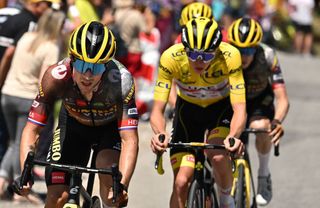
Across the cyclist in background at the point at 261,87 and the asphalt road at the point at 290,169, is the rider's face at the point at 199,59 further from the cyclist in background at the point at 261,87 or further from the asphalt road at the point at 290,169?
the asphalt road at the point at 290,169

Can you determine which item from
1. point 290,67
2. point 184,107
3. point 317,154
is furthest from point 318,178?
point 290,67

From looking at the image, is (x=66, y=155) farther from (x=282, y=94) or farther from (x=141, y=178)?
(x=141, y=178)

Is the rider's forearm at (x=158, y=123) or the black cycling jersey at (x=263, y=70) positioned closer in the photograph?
the rider's forearm at (x=158, y=123)

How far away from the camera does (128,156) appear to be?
675cm

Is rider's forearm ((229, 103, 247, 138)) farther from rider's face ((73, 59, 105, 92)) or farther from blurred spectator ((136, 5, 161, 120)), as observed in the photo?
blurred spectator ((136, 5, 161, 120))

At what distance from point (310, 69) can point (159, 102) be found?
16661 mm

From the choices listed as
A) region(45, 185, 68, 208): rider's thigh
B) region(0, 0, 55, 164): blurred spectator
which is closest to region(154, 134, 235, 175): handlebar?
region(45, 185, 68, 208): rider's thigh

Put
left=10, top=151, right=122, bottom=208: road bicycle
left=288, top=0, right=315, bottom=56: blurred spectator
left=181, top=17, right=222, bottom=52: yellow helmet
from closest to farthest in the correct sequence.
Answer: left=10, top=151, right=122, bottom=208: road bicycle → left=181, top=17, right=222, bottom=52: yellow helmet → left=288, top=0, right=315, bottom=56: blurred spectator

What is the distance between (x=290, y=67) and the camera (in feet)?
78.7

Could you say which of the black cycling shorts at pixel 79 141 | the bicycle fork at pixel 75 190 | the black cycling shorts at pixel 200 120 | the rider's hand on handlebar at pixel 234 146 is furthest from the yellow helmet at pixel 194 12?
the bicycle fork at pixel 75 190

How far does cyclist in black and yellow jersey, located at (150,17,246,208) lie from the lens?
7.76 metres

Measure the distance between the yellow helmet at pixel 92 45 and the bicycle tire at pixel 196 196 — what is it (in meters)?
1.58

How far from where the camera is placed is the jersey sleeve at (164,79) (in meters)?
7.95

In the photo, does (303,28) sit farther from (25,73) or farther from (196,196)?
(196,196)
